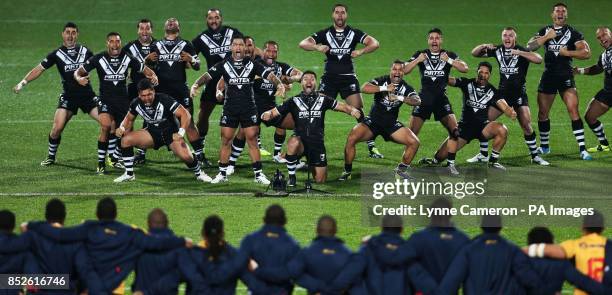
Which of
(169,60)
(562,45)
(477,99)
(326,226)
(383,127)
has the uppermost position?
(562,45)

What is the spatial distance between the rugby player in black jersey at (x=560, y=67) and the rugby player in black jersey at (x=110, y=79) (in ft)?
22.4

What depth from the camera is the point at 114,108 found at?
18.9 meters

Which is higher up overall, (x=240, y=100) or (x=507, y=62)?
(x=507, y=62)

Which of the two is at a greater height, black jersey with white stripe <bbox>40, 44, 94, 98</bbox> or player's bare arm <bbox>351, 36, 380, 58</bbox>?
player's bare arm <bbox>351, 36, 380, 58</bbox>

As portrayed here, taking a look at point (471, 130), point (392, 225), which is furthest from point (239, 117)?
point (392, 225)

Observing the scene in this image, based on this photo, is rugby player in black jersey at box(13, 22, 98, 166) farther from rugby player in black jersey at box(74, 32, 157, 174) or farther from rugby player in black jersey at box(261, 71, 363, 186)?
rugby player in black jersey at box(261, 71, 363, 186)

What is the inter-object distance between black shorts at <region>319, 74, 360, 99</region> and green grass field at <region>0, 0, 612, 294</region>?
46.0 inches

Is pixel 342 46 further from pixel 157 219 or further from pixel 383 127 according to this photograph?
pixel 157 219

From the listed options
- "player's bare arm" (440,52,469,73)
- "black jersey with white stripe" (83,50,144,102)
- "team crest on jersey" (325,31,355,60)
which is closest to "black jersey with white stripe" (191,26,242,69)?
"black jersey with white stripe" (83,50,144,102)

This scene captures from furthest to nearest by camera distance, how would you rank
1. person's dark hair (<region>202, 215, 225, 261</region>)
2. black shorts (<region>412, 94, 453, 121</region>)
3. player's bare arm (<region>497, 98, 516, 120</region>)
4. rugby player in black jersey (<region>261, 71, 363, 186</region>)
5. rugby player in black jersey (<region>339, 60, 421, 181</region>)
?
black shorts (<region>412, 94, 453, 121</region>)
player's bare arm (<region>497, 98, 516, 120</region>)
rugby player in black jersey (<region>339, 60, 421, 181</region>)
rugby player in black jersey (<region>261, 71, 363, 186</region>)
person's dark hair (<region>202, 215, 225, 261</region>)

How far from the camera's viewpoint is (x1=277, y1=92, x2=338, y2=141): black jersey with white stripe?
59.0ft

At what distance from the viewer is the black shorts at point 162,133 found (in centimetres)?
1803

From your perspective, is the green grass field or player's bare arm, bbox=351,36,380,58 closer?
the green grass field

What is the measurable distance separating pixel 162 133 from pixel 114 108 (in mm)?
1296
